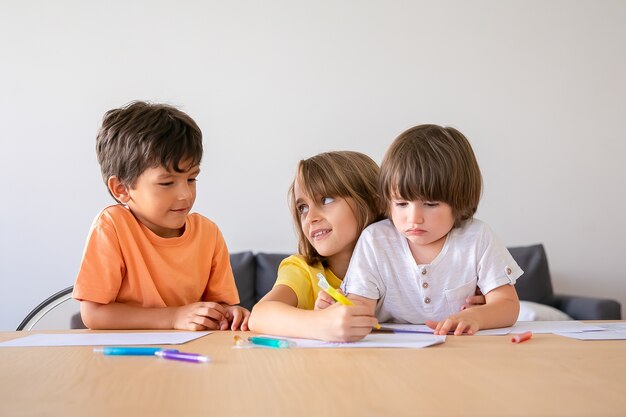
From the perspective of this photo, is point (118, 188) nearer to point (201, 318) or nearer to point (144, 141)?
point (144, 141)

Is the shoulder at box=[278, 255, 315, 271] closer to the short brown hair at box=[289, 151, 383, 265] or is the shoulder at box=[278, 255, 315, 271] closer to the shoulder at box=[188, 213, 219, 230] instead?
the short brown hair at box=[289, 151, 383, 265]

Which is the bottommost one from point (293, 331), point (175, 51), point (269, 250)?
point (269, 250)

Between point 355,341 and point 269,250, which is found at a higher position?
point 355,341

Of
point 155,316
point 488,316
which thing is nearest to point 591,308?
point 488,316

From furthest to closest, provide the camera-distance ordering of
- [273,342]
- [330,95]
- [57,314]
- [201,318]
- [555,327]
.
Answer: [330,95] < [57,314] < [201,318] < [555,327] < [273,342]

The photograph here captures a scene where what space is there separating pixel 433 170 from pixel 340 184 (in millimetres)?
274

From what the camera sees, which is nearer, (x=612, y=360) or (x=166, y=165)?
(x=612, y=360)

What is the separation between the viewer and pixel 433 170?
1.41 metres

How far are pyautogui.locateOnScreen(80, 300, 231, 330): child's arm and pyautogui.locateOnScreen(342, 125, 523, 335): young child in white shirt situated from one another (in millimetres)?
276

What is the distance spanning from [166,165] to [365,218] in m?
0.47

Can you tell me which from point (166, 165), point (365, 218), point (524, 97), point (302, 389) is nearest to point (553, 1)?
point (524, 97)

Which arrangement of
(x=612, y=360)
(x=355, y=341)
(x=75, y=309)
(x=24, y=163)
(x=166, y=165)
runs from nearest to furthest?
(x=612, y=360), (x=355, y=341), (x=166, y=165), (x=75, y=309), (x=24, y=163)

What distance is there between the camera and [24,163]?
10.7 feet

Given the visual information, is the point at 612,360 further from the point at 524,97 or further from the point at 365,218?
the point at 524,97
